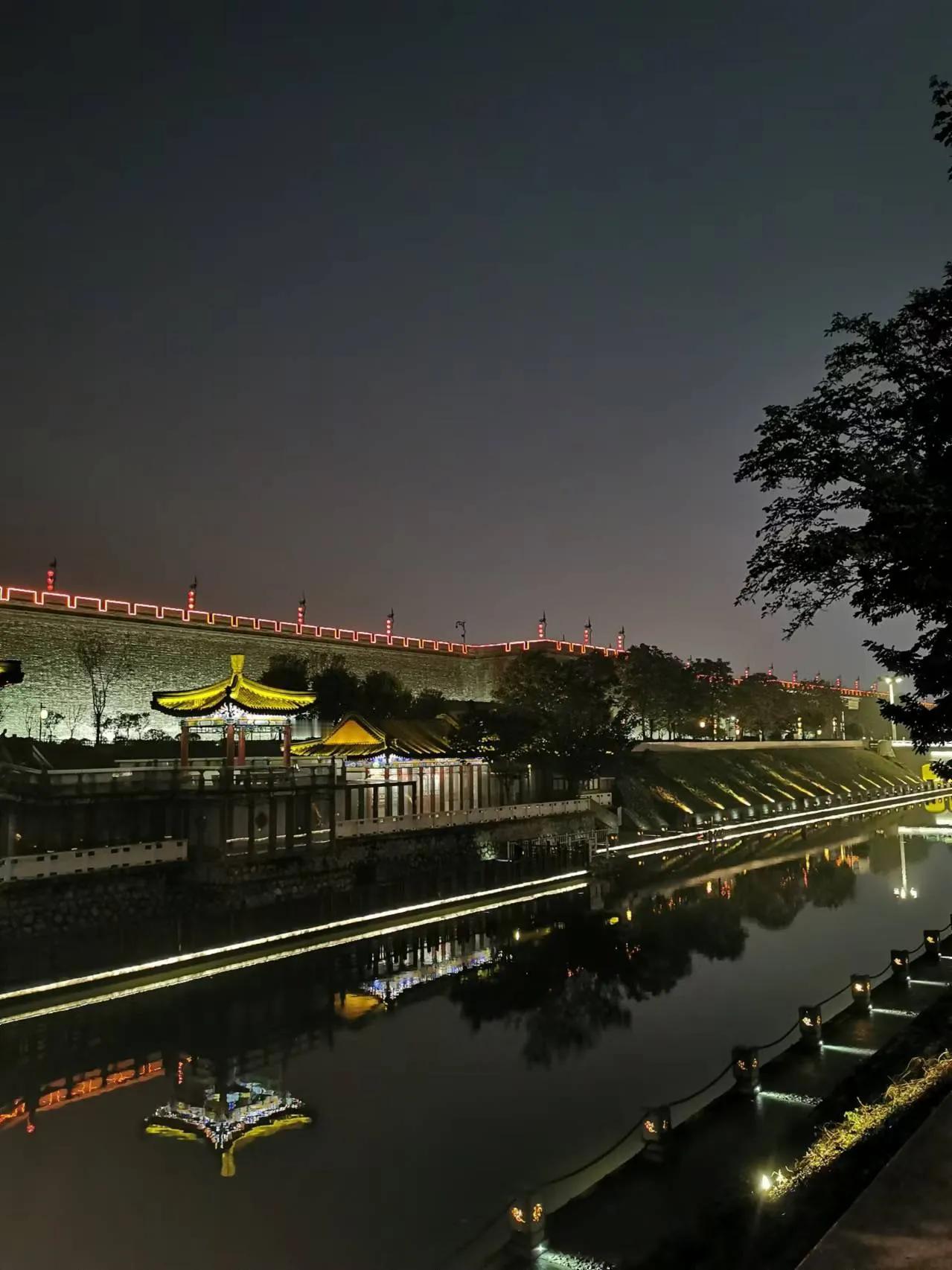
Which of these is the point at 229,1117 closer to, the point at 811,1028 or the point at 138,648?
the point at 811,1028

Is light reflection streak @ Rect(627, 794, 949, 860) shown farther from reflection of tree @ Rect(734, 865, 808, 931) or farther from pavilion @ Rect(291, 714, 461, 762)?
pavilion @ Rect(291, 714, 461, 762)

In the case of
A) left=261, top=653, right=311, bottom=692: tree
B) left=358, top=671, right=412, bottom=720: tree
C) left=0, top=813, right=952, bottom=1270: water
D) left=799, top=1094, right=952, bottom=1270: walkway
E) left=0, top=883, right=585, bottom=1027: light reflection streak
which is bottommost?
left=0, top=813, right=952, bottom=1270: water

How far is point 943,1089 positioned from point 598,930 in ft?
48.9

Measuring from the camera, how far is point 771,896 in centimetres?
2948

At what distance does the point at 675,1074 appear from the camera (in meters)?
13.8

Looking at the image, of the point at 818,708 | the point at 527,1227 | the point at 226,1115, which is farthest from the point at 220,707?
the point at 818,708

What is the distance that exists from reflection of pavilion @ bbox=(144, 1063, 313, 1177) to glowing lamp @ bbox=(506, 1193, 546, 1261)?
4137 mm

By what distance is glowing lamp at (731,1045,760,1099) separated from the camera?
1168 cm

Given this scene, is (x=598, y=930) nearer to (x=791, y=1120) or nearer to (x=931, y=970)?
(x=931, y=970)

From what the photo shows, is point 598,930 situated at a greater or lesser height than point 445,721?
lesser

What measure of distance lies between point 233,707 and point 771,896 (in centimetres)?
1926

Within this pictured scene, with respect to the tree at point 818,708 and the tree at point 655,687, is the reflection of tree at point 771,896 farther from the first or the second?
the tree at point 818,708

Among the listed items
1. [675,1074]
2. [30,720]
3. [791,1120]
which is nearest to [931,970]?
[675,1074]

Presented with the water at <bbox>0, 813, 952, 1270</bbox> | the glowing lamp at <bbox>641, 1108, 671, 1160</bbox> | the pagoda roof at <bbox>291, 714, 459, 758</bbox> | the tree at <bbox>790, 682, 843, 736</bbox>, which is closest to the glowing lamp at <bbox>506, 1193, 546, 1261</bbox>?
the water at <bbox>0, 813, 952, 1270</bbox>
